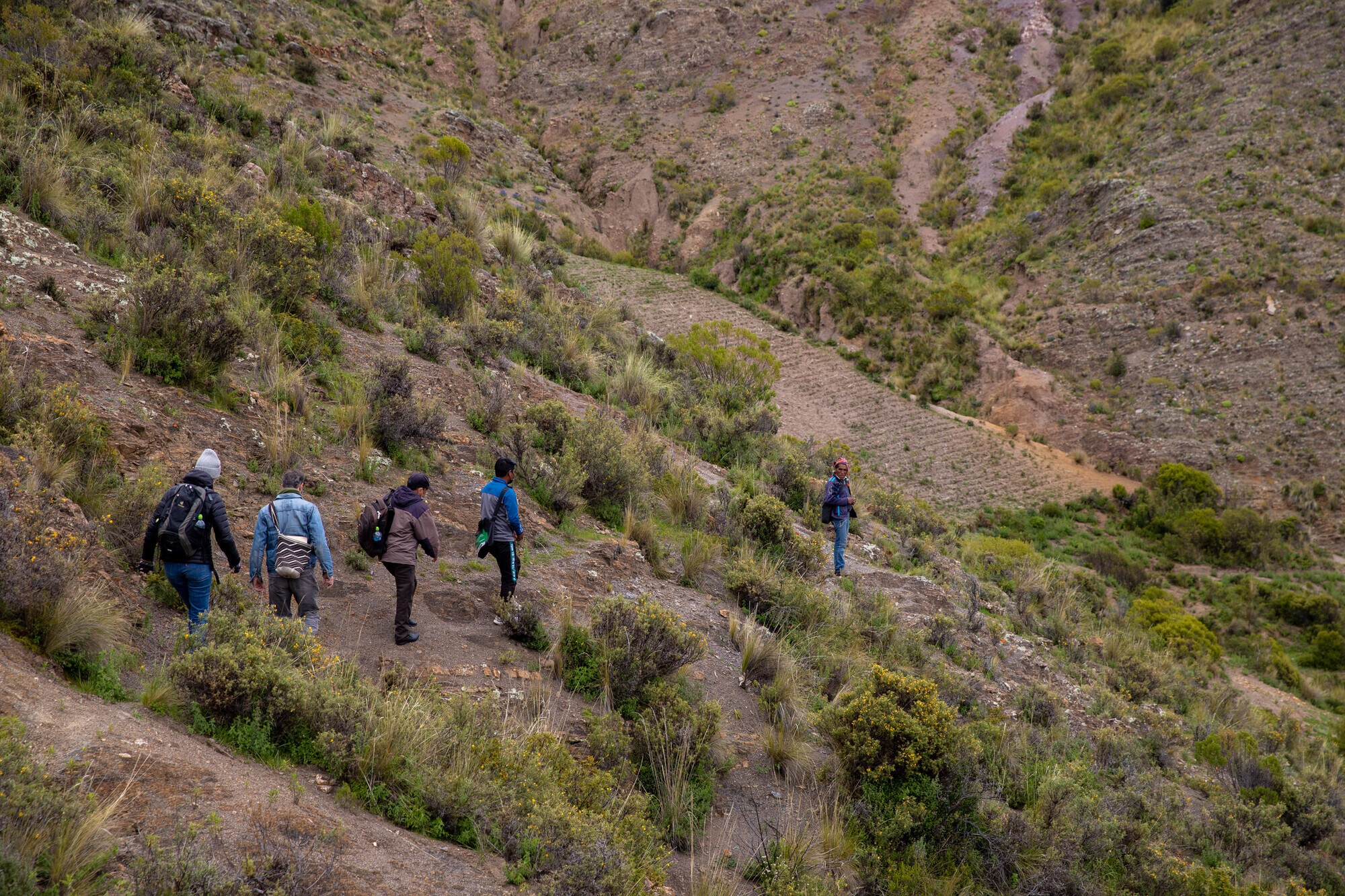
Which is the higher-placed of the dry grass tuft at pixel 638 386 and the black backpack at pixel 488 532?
the dry grass tuft at pixel 638 386

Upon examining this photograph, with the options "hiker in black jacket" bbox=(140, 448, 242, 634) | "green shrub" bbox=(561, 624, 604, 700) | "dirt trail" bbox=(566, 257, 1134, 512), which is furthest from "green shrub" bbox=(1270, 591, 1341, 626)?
"hiker in black jacket" bbox=(140, 448, 242, 634)

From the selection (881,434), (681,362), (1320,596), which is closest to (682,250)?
(881,434)

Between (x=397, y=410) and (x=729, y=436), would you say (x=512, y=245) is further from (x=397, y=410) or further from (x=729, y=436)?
(x=397, y=410)

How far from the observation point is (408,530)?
18.6 ft

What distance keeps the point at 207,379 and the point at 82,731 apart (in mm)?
4742

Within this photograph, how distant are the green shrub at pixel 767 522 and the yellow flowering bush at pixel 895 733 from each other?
3.79 metres

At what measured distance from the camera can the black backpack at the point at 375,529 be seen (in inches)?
219

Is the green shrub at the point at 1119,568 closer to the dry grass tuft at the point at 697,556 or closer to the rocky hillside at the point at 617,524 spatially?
the rocky hillside at the point at 617,524

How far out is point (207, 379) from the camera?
6.86 meters

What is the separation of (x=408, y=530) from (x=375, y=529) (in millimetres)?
257

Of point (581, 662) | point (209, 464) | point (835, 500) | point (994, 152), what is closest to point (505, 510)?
point (581, 662)

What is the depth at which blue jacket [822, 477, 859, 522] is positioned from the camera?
32.6 ft

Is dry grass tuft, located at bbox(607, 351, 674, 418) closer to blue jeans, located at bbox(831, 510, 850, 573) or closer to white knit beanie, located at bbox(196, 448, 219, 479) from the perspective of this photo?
blue jeans, located at bbox(831, 510, 850, 573)

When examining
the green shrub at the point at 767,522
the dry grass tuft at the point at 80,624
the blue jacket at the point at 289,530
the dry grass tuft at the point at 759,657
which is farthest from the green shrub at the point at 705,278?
the dry grass tuft at the point at 80,624
